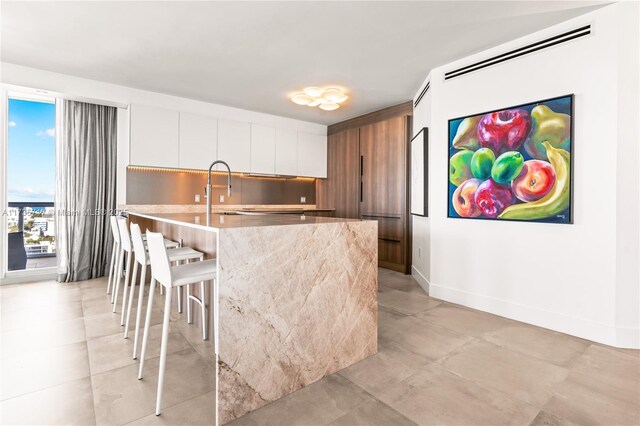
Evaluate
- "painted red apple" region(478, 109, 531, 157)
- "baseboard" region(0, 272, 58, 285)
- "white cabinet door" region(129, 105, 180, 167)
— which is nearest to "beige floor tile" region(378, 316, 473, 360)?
"painted red apple" region(478, 109, 531, 157)

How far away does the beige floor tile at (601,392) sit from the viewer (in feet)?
5.38

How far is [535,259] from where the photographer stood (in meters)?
2.89

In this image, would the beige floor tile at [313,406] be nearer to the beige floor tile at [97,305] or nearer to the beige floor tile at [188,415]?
the beige floor tile at [188,415]

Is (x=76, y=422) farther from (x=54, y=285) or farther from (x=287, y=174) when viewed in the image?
(x=287, y=174)

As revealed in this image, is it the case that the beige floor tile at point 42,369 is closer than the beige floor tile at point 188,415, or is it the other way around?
the beige floor tile at point 188,415

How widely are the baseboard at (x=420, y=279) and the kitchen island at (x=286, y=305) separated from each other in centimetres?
182

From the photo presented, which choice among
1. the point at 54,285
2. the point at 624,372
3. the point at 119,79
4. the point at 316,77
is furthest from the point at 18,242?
the point at 624,372

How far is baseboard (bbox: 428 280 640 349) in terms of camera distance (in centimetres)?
243

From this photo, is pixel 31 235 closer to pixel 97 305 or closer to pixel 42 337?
pixel 97 305

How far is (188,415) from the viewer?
1.62 metres

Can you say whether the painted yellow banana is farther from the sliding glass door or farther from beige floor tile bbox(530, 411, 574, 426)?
the sliding glass door

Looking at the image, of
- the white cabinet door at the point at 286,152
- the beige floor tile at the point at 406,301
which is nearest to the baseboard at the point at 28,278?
the white cabinet door at the point at 286,152

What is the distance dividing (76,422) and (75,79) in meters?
4.13

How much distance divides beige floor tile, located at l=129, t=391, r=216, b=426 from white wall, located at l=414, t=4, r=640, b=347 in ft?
8.99
